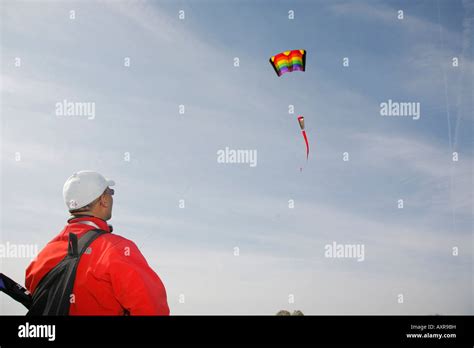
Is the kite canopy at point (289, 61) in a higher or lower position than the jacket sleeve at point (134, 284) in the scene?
higher

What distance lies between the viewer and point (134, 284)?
4586 millimetres

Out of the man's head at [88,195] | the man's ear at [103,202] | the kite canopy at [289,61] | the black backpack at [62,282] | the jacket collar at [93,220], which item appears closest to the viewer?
the black backpack at [62,282]

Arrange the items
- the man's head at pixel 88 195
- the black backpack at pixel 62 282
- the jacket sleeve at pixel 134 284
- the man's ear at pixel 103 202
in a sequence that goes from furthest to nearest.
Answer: the man's ear at pixel 103 202 < the man's head at pixel 88 195 < the black backpack at pixel 62 282 < the jacket sleeve at pixel 134 284

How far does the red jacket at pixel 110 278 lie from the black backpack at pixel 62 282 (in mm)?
64

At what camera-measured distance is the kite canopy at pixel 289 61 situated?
82.9ft

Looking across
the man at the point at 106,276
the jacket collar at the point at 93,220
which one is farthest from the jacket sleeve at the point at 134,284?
the jacket collar at the point at 93,220

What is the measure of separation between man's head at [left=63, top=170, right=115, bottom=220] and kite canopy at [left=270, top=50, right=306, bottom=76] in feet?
67.1

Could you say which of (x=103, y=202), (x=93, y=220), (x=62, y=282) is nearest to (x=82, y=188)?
(x=103, y=202)

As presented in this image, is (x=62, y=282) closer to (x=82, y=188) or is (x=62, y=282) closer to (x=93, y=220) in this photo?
(x=93, y=220)

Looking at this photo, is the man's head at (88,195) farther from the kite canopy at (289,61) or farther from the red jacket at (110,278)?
the kite canopy at (289,61)
